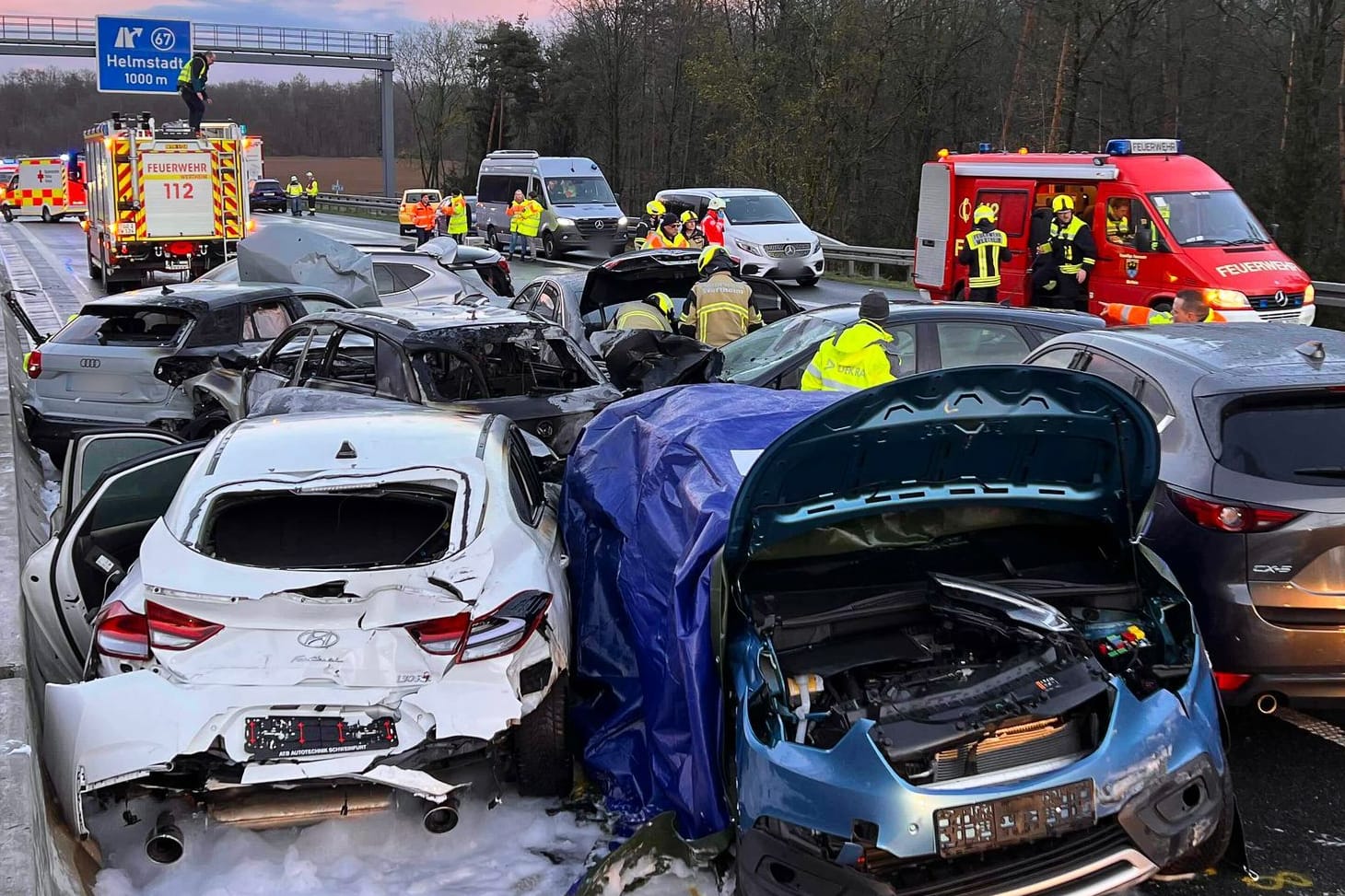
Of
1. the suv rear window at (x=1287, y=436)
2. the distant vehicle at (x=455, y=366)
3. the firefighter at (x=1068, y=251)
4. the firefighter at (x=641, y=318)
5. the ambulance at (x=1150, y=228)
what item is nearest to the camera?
the suv rear window at (x=1287, y=436)

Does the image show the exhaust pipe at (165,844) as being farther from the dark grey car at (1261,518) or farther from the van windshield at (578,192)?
the van windshield at (578,192)

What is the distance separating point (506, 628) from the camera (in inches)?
163

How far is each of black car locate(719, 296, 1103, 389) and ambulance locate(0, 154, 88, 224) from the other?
45626mm

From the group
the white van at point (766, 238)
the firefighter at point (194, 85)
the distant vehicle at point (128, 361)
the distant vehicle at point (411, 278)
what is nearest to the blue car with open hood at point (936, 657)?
the distant vehicle at point (128, 361)

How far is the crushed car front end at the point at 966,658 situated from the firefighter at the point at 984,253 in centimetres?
1118

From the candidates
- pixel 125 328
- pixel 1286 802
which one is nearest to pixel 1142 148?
pixel 125 328

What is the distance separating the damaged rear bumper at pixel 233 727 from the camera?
12.5 ft

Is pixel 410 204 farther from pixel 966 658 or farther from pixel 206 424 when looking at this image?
pixel 966 658

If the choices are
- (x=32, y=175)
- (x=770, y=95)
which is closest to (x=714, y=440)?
(x=770, y=95)

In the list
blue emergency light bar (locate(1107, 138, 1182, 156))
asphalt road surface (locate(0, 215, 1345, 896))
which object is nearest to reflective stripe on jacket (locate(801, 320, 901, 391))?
asphalt road surface (locate(0, 215, 1345, 896))

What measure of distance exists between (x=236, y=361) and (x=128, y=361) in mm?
1091

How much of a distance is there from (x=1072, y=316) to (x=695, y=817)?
605 cm

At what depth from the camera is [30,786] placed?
10.9ft

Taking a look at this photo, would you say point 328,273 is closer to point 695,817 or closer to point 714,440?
point 714,440
